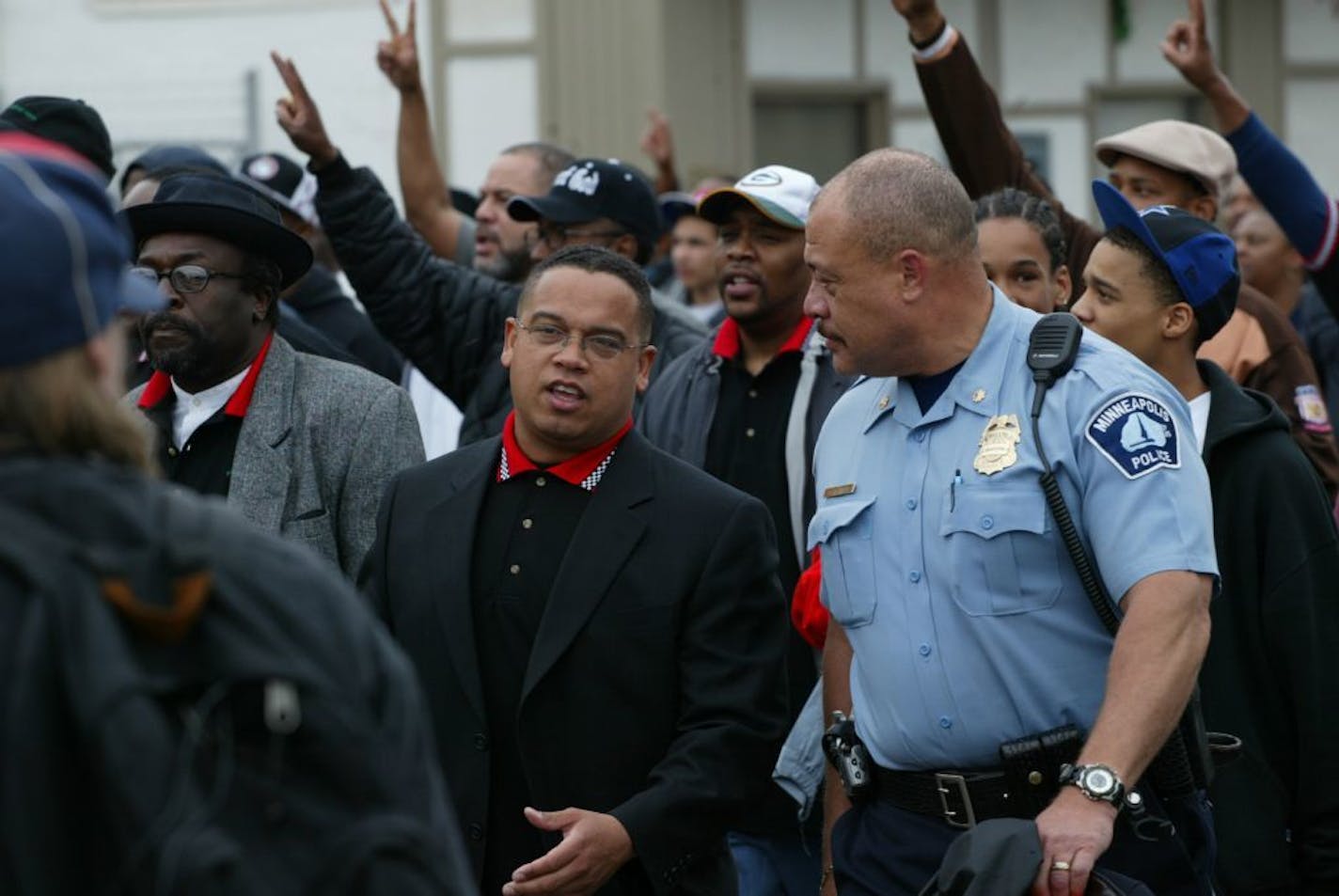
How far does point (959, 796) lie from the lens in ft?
13.4

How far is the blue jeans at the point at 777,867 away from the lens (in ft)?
18.2

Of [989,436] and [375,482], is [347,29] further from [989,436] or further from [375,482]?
[989,436]

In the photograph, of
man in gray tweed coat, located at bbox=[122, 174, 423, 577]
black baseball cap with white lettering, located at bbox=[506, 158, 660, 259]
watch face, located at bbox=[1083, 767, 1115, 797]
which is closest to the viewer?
watch face, located at bbox=[1083, 767, 1115, 797]

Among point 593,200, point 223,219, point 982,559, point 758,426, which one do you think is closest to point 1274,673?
point 982,559

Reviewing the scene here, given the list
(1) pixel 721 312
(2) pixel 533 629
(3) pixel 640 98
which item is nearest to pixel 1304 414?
(2) pixel 533 629

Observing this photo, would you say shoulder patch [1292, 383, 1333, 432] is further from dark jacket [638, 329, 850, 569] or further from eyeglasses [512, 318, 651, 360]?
eyeglasses [512, 318, 651, 360]

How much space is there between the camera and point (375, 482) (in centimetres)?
501

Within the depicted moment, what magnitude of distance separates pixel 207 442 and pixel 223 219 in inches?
20.9

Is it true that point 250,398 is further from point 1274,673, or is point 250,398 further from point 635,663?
point 1274,673

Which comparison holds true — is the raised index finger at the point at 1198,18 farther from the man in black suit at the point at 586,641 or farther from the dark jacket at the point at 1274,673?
the man in black suit at the point at 586,641

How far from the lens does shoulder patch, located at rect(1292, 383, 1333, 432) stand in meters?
5.98

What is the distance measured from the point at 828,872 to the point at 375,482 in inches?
54.1

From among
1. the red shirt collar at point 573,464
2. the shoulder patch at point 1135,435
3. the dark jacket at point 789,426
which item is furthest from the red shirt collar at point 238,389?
the shoulder patch at point 1135,435

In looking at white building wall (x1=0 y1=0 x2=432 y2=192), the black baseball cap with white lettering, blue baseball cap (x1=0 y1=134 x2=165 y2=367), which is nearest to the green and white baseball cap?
the black baseball cap with white lettering
